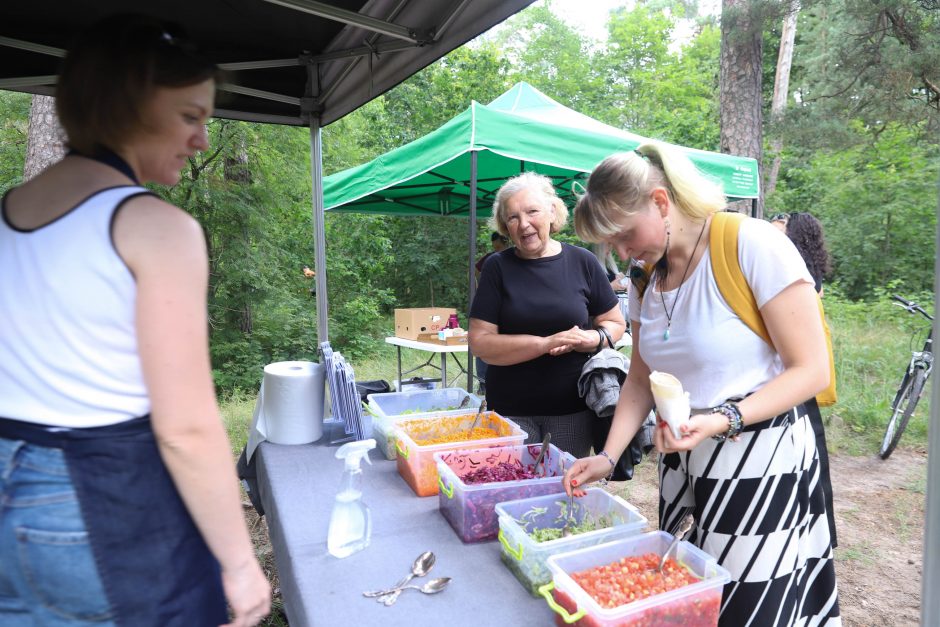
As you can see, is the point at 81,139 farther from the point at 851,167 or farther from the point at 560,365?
the point at 851,167

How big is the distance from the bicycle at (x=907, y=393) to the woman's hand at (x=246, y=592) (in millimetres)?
4896

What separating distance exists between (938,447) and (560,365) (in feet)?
4.41

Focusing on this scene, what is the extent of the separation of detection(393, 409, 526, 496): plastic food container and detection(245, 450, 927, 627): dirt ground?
50.9 inches

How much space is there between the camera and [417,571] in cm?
129

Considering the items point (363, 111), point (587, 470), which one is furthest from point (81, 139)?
point (363, 111)

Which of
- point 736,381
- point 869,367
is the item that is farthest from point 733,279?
point 869,367

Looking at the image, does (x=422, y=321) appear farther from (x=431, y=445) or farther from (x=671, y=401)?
(x=671, y=401)

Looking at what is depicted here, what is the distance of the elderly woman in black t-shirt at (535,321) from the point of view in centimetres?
214

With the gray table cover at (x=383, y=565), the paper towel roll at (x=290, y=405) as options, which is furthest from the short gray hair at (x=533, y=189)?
the gray table cover at (x=383, y=565)

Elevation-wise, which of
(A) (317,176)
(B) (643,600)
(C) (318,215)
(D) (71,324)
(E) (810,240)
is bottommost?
(B) (643,600)

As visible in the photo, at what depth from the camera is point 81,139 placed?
2.74 ft

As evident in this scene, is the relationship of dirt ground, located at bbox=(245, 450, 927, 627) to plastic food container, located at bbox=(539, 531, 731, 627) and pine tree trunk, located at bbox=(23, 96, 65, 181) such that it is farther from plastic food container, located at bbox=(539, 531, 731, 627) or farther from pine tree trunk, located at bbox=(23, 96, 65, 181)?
pine tree trunk, located at bbox=(23, 96, 65, 181)

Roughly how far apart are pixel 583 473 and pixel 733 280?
1.90 feet

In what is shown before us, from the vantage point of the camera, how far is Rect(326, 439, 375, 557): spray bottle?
1377 millimetres
